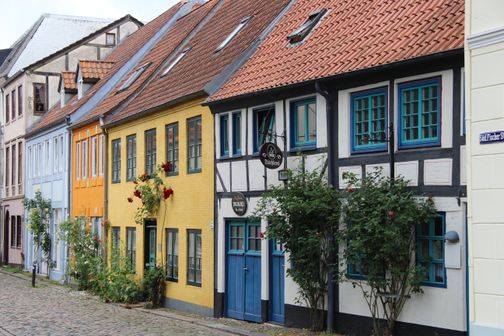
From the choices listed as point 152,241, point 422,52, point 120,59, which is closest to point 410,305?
point 422,52

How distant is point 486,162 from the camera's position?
1094 centimetres

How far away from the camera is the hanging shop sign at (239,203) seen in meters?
18.5

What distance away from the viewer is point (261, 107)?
1808cm

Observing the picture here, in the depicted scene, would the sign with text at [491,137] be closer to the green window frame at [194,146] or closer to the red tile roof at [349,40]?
the red tile roof at [349,40]

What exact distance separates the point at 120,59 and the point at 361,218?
865 inches

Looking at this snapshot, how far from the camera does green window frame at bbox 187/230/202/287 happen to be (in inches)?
818

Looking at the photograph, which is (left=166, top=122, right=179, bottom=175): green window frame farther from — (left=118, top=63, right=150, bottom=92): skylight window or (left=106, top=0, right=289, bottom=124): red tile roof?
(left=118, top=63, right=150, bottom=92): skylight window

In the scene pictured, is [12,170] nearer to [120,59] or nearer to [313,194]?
[120,59]

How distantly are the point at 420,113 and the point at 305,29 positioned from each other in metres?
5.38

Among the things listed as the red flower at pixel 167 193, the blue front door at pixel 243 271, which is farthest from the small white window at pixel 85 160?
the blue front door at pixel 243 271

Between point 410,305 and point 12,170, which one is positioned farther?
point 12,170

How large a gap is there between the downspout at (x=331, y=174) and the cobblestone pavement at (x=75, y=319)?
7.58 feet

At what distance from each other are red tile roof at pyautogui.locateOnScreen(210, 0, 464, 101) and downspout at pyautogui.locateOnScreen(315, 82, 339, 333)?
422mm

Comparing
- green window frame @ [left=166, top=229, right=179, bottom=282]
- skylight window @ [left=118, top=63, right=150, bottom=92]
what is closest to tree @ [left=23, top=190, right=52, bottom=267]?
skylight window @ [left=118, top=63, right=150, bottom=92]
